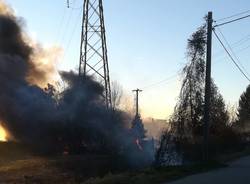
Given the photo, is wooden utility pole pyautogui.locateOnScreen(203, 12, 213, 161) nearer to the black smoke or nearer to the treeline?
the treeline

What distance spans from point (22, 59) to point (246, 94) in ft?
206

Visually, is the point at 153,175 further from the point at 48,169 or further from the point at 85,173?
the point at 48,169

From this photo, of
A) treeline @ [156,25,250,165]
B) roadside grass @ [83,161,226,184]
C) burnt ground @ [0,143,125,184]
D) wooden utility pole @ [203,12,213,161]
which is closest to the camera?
roadside grass @ [83,161,226,184]

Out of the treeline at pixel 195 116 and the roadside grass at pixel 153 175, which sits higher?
the treeline at pixel 195 116

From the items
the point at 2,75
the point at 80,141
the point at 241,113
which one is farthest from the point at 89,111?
the point at 241,113

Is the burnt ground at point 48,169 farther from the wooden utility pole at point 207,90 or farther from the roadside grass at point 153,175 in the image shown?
the wooden utility pole at point 207,90

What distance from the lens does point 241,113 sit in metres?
96.8

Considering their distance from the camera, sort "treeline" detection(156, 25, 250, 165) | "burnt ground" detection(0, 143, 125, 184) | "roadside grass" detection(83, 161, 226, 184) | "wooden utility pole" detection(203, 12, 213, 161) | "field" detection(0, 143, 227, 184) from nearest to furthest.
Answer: "roadside grass" detection(83, 161, 226, 184)
"field" detection(0, 143, 227, 184)
"burnt ground" detection(0, 143, 125, 184)
"wooden utility pole" detection(203, 12, 213, 161)
"treeline" detection(156, 25, 250, 165)

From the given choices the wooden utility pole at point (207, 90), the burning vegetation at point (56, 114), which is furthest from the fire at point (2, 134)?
the wooden utility pole at point (207, 90)

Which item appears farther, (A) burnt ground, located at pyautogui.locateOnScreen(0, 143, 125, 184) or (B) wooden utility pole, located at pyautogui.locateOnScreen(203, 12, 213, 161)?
(B) wooden utility pole, located at pyautogui.locateOnScreen(203, 12, 213, 161)

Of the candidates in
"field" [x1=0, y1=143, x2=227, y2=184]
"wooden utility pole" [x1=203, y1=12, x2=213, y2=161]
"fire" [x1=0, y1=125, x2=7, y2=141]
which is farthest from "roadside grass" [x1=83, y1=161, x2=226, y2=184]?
"fire" [x1=0, y1=125, x2=7, y2=141]

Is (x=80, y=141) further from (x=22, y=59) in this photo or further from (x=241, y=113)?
(x=241, y=113)

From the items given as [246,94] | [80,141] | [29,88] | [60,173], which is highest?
[246,94]

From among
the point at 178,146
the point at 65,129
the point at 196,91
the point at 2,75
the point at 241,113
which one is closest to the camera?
the point at 178,146
